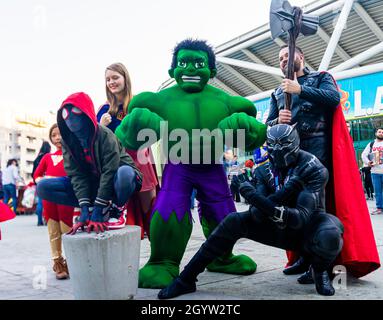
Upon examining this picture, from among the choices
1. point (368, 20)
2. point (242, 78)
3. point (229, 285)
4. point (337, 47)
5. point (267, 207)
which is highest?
point (368, 20)

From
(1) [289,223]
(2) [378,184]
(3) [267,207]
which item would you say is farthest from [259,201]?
(2) [378,184]

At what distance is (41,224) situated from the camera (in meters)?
7.51

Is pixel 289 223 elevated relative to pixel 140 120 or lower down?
lower down

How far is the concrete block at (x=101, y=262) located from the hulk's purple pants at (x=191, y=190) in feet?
1.85

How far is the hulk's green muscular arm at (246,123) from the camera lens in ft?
8.69

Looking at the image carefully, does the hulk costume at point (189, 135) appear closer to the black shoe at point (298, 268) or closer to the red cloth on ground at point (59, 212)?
the black shoe at point (298, 268)

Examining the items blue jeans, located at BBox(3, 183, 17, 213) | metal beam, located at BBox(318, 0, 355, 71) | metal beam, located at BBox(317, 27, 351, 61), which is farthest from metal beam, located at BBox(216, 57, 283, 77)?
blue jeans, located at BBox(3, 183, 17, 213)

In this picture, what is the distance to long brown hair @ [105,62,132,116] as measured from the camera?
3289 mm

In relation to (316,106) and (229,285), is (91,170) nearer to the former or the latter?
(229,285)

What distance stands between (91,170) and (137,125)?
43 cm

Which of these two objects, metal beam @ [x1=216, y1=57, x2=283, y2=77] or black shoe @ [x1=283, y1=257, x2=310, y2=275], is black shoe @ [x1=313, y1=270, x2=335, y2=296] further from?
metal beam @ [x1=216, y1=57, x2=283, y2=77]

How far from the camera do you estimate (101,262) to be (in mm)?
2041
